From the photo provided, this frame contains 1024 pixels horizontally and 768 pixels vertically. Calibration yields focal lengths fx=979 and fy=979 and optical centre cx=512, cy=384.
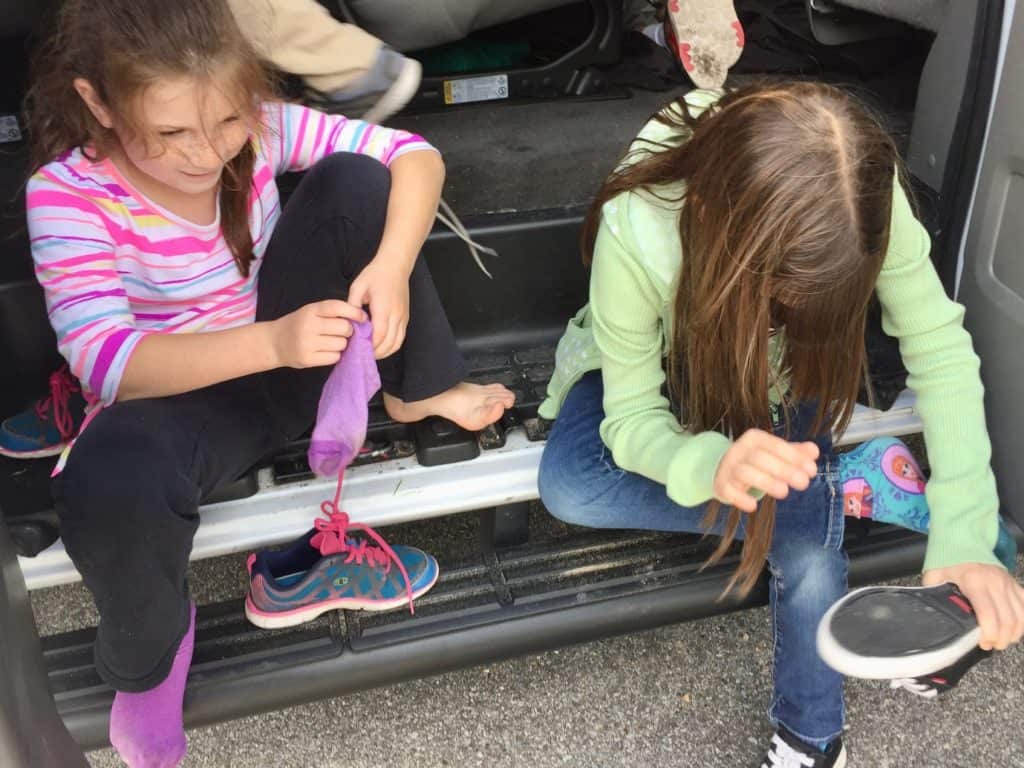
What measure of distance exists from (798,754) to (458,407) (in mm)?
680

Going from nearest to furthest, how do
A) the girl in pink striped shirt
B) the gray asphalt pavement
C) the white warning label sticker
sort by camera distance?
the girl in pink striped shirt
the gray asphalt pavement
the white warning label sticker

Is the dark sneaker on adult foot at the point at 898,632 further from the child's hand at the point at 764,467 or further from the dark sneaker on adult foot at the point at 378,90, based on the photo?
the dark sneaker on adult foot at the point at 378,90

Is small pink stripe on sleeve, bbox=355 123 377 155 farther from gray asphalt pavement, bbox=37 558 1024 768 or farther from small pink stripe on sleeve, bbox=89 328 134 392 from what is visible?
gray asphalt pavement, bbox=37 558 1024 768

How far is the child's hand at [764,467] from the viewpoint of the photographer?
1.01 m

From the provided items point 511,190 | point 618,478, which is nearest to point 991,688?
point 618,478

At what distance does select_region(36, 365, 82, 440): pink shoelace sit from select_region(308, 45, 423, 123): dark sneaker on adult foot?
1.82ft

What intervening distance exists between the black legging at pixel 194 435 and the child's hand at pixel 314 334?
0.17m

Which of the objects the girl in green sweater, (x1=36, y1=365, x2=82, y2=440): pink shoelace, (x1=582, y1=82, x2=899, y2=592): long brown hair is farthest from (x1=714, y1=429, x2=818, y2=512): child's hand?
(x1=36, y1=365, x2=82, y2=440): pink shoelace

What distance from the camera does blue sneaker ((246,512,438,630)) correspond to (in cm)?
133

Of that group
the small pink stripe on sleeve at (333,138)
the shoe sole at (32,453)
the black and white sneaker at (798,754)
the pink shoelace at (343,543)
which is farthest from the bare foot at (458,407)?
the black and white sneaker at (798,754)

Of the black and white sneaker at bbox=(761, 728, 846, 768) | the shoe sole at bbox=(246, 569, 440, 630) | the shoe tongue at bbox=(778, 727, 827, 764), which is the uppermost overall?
the shoe sole at bbox=(246, 569, 440, 630)

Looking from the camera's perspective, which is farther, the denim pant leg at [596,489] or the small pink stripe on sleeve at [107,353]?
the denim pant leg at [596,489]

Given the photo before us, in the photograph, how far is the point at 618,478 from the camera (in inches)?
54.0

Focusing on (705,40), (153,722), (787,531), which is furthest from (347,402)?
(705,40)
